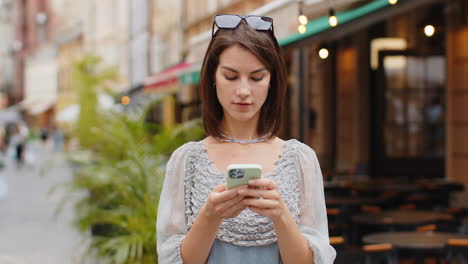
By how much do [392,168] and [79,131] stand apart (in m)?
6.89

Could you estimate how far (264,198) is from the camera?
1.93m

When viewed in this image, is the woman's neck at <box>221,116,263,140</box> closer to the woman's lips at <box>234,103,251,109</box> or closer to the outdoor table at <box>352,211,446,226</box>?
the woman's lips at <box>234,103,251,109</box>

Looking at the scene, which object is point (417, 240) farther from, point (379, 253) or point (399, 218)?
point (399, 218)

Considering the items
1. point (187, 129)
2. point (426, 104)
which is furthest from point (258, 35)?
point (426, 104)

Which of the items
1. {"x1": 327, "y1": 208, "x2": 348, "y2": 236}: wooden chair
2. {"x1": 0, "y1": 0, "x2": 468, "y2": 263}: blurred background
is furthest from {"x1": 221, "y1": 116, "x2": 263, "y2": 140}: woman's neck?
{"x1": 327, "y1": 208, "x2": 348, "y2": 236}: wooden chair

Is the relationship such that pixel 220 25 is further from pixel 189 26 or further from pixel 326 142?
pixel 189 26

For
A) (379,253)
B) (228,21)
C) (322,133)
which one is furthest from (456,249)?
(322,133)

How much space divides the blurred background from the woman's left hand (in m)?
3.39

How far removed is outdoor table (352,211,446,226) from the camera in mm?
7375

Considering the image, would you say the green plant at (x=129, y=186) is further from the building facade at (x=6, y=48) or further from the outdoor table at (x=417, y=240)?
the building facade at (x=6, y=48)

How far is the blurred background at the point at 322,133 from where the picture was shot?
6172 millimetres

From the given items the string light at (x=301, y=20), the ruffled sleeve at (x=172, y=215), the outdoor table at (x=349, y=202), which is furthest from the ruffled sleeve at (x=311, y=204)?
the outdoor table at (x=349, y=202)

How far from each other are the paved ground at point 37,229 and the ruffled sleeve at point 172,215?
5120mm

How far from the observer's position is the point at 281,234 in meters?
2.05
